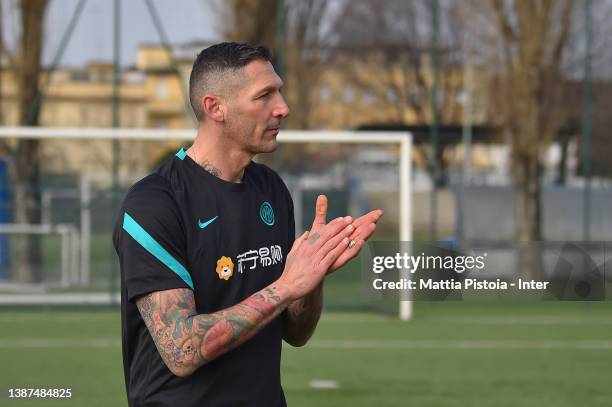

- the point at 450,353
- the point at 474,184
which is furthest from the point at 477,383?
the point at 474,184

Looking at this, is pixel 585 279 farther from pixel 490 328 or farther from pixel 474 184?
pixel 474 184

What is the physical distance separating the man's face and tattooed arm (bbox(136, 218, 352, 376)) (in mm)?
365

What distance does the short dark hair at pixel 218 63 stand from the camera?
108 inches

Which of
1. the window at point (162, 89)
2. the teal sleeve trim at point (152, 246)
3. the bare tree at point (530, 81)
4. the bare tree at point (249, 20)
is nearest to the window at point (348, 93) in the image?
the window at point (162, 89)

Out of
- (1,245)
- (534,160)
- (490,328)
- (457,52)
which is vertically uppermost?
(457,52)

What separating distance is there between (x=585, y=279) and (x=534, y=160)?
10399 mm

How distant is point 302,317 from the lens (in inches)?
118

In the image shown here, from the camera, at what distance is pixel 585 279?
14.5ft

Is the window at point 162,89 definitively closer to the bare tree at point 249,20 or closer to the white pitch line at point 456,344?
the bare tree at point 249,20

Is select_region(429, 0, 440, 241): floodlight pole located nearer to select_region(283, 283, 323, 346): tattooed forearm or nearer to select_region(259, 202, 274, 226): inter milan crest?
select_region(283, 283, 323, 346): tattooed forearm

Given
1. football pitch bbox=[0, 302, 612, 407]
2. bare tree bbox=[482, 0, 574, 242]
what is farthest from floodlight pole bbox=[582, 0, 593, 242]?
football pitch bbox=[0, 302, 612, 407]

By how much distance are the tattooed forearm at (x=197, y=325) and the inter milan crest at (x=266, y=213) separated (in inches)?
13.3

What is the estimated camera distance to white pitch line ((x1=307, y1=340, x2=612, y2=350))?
984cm

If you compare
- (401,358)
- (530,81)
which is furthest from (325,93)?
(401,358)
